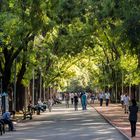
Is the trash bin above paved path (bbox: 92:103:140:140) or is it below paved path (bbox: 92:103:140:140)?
above

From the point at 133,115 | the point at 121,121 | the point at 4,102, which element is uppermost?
the point at 4,102

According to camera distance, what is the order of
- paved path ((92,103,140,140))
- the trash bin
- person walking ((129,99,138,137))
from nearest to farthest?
person walking ((129,99,138,137)) < paved path ((92,103,140,140)) < the trash bin

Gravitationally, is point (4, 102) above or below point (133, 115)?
above

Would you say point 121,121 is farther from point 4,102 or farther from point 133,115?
point 133,115

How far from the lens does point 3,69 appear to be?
38469 mm

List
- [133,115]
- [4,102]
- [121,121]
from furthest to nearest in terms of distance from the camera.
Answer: [4,102] → [121,121] → [133,115]

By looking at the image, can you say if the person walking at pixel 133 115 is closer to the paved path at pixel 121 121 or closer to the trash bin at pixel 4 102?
the paved path at pixel 121 121

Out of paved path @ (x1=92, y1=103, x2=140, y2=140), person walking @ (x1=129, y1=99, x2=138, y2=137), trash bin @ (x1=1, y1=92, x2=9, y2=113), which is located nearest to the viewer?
person walking @ (x1=129, y1=99, x2=138, y2=137)

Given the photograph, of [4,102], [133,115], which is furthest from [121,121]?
[133,115]

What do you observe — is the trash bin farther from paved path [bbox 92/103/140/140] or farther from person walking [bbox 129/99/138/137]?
person walking [bbox 129/99/138/137]

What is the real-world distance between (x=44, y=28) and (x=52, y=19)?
75 centimetres

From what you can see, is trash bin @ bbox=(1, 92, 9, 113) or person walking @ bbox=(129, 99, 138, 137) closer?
person walking @ bbox=(129, 99, 138, 137)

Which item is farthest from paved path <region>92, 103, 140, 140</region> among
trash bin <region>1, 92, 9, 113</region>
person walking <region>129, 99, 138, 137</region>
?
trash bin <region>1, 92, 9, 113</region>

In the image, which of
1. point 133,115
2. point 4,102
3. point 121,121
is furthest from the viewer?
point 4,102
